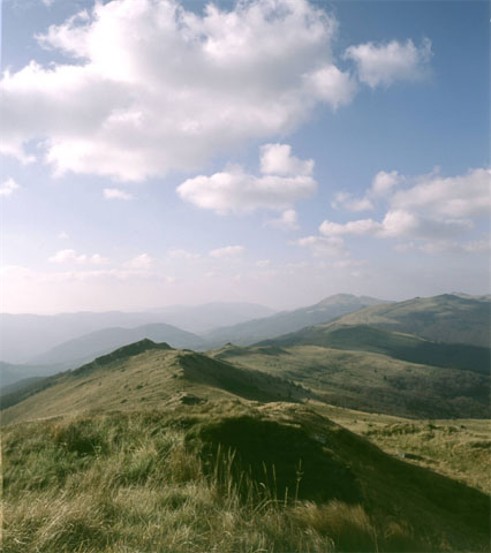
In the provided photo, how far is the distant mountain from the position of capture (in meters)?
44.5

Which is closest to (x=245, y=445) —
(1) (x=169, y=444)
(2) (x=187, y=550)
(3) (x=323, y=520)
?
(1) (x=169, y=444)

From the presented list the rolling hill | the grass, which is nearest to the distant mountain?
the rolling hill

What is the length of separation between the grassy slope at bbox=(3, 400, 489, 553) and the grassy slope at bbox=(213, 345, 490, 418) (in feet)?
303

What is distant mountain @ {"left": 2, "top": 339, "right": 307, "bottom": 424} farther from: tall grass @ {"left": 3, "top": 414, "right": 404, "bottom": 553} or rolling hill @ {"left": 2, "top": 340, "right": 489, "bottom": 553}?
tall grass @ {"left": 3, "top": 414, "right": 404, "bottom": 553}

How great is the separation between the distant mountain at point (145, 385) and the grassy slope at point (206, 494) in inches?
834

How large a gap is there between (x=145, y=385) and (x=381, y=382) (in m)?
137

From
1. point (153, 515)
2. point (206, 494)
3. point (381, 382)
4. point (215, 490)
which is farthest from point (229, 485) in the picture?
point (381, 382)

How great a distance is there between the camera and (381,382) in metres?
169

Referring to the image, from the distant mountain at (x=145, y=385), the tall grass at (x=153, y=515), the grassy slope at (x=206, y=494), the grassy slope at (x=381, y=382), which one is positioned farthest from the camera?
the grassy slope at (x=381, y=382)

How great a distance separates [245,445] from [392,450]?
55.4 feet

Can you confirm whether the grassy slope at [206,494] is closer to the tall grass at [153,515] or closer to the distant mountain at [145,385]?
the tall grass at [153,515]

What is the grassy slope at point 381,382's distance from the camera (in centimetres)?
13238

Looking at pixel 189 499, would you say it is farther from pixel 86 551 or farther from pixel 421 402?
pixel 421 402

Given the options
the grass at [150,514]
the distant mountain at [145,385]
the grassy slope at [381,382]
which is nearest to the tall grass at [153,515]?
the grass at [150,514]
